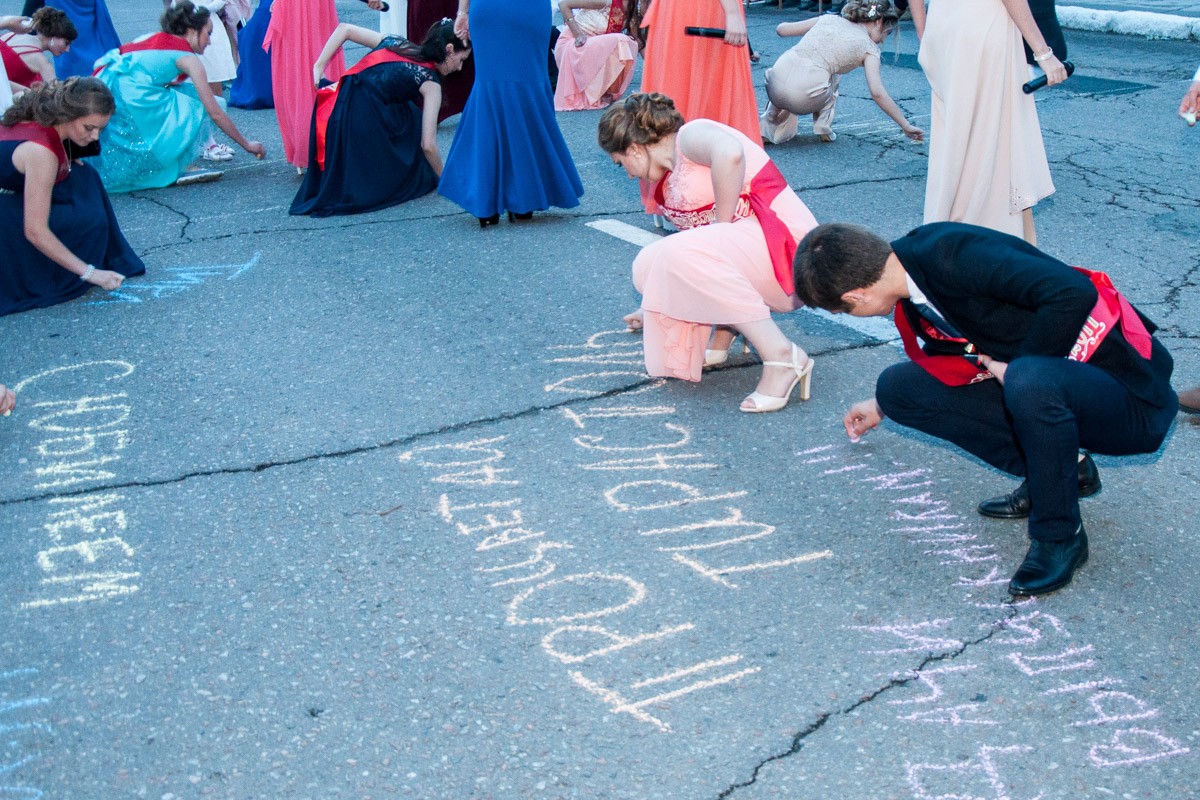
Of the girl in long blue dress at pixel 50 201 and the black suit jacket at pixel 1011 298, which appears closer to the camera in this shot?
the black suit jacket at pixel 1011 298

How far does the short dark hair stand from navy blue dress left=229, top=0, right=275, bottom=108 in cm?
781

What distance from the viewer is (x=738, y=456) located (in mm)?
3654

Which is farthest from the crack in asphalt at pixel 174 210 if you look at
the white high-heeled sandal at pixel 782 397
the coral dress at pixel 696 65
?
the white high-heeled sandal at pixel 782 397

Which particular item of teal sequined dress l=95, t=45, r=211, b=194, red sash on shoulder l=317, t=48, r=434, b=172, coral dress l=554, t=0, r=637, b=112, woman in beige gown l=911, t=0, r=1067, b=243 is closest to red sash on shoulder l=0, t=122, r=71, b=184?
red sash on shoulder l=317, t=48, r=434, b=172

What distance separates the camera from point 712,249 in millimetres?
3975

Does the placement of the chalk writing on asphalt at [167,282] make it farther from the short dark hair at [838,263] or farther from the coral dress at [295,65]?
the short dark hair at [838,263]

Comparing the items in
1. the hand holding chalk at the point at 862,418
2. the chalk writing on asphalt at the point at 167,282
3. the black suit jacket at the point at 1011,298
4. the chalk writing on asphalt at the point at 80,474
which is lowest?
the chalk writing on asphalt at the point at 80,474

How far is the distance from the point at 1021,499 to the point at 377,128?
465cm

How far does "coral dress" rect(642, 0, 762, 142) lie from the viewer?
6090mm

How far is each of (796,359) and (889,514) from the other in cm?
83

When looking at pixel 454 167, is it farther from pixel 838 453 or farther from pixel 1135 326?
pixel 1135 326

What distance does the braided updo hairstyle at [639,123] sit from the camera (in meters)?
4.18

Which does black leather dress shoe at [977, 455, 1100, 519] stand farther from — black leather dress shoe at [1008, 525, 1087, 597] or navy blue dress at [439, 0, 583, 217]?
navy blue dress at [439, 0, 583, 217]

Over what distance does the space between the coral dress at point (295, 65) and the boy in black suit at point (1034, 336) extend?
511 centimetres
